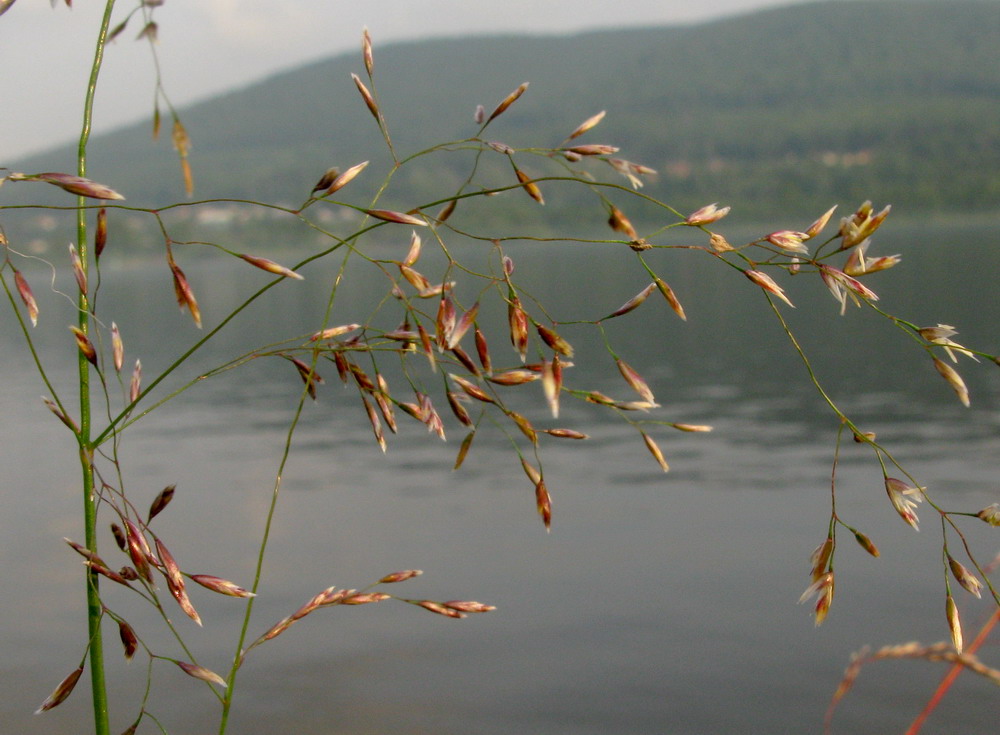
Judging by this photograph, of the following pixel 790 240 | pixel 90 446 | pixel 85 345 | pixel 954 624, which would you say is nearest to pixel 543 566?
pixel 90 446

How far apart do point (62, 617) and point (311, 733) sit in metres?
2.71

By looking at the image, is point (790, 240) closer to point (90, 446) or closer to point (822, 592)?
point (822, 592)

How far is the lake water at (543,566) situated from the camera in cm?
485

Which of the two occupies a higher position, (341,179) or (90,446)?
(341,179)

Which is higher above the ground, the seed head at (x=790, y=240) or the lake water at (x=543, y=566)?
the seed head at (x=790, y=240)

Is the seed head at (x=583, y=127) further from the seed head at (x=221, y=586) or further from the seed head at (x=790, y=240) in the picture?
the seed head at (x=221, y=586)

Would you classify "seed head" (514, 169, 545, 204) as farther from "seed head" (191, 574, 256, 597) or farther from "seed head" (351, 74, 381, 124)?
"seed head" (191, 574, 256, 597)

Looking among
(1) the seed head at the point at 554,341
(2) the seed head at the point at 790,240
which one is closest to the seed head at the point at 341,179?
(1) the seed head at the point at 554,341

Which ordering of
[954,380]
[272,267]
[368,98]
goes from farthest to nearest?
[368,98] → [272,267] → [954,380]

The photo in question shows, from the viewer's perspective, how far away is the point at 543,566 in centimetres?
734

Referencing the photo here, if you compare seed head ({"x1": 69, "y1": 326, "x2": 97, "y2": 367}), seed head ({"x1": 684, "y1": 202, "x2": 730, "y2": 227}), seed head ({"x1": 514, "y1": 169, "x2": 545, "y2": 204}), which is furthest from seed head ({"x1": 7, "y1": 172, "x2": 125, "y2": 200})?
seed head ({"x1": 684, "y1": 202, "x2": 730, "y2": 227})

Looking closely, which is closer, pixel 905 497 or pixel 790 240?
pixel 790 240

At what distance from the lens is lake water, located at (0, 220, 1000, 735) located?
4848 millimetres

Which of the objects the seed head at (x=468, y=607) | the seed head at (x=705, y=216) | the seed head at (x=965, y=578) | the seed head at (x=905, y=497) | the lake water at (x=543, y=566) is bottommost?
the lake water at (x=543, y=566)
